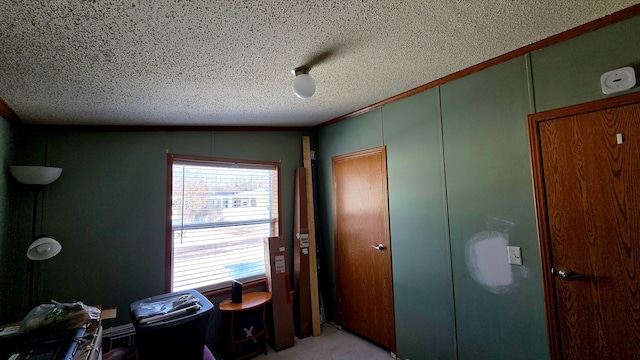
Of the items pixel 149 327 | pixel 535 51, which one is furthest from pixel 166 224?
pixel 535 51

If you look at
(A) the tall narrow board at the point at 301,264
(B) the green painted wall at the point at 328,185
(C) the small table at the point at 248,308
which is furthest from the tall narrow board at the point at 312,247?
(C) the small table at the point at 248,308

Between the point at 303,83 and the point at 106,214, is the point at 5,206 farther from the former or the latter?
the point at 303,83

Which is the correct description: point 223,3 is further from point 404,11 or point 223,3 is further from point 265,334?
point 265,334

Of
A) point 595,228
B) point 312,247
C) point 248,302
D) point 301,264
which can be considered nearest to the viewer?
point 595,228

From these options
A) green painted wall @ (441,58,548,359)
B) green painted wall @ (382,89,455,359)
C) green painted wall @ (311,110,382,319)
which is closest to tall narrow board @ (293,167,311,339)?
green painted wall @ (311,110,382,319)

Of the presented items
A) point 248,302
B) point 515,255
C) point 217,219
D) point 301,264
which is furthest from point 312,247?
point 515,255

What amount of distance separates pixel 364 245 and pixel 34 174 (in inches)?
116

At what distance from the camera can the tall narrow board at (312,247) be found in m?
3.27

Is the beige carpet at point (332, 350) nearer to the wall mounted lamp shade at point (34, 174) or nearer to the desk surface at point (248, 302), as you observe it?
the desk surface at point (248, 302)

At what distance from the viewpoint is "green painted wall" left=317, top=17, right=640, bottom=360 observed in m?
1.80

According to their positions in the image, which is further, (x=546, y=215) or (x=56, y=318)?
(x=546, y=215)

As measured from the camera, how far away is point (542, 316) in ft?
5.96

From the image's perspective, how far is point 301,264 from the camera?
3.32 m

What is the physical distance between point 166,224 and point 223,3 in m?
2.25
